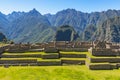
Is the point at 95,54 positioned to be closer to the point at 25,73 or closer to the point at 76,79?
the point at 76,79

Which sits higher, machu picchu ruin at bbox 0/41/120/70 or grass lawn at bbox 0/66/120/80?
machu picchu ruin at bbox 0/41/120/70

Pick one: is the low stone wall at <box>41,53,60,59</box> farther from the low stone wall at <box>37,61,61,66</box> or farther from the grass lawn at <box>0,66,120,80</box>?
the grass lawn at <box>0,66,120,80</box>

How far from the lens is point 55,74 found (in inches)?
1692

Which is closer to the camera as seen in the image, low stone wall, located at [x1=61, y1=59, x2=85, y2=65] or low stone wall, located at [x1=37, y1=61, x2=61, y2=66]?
low stone wall, located at [x1=37, y1=61, x2=61, y2=66]

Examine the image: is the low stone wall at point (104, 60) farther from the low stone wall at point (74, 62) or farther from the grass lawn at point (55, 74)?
the grass lawn at point (55, 74)

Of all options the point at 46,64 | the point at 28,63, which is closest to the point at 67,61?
the point at 46,64

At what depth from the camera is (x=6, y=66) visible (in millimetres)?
48531

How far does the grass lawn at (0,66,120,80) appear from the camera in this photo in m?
41.5

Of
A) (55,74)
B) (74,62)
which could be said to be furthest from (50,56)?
(55,74)

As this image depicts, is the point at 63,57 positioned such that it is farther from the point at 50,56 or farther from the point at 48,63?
the point at 48,63

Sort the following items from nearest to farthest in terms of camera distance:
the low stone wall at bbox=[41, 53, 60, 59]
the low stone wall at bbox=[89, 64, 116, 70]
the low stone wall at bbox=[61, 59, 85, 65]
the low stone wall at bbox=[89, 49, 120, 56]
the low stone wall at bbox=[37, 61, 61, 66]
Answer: the low stone wall at bbox=[89, 64, 116, 70], the low stone wall at bbox=[37, 61, 61, 66], the low stone wall at bbox=[61, 59, 85, 65], the low stone wall at bbox=[89, 49, 120, 56], the low stone wall at bbox=[41, 53, 60, 59]

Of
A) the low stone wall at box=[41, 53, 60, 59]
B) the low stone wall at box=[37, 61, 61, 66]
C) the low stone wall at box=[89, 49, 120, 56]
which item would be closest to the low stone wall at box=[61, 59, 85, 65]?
the low stone wall at box=[37, 61, 61, 66]

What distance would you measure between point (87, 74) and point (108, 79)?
3.59 metres

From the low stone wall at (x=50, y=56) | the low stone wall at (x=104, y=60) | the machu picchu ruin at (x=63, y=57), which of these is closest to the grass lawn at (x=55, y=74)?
the machu picchu ruin at (x=63, y=57)
